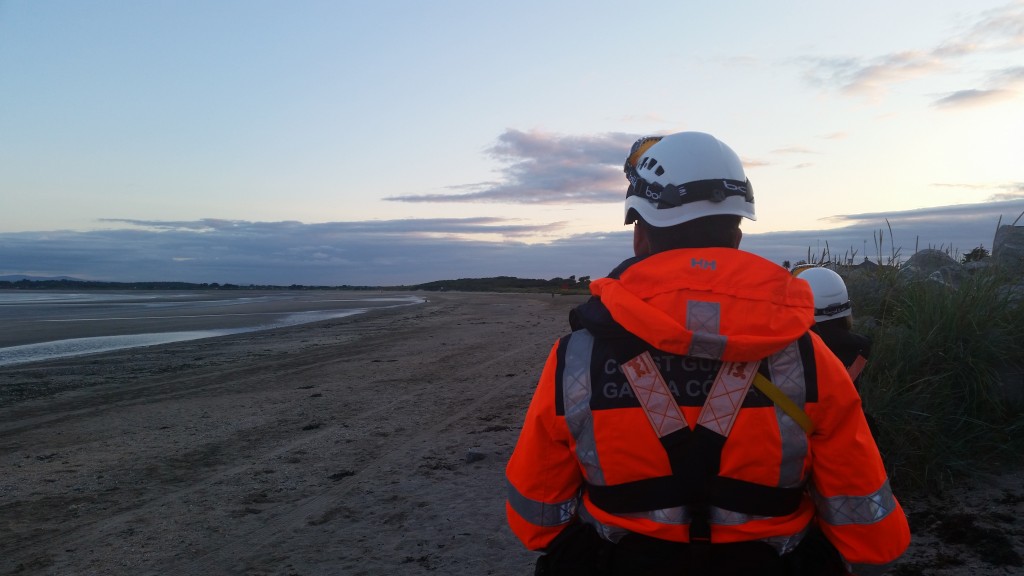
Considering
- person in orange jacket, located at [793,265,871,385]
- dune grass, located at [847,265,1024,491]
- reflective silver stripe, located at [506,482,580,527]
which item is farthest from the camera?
dune grass, located at [847,265,1024,491]

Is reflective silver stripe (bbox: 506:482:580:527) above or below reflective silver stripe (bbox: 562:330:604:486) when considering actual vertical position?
below

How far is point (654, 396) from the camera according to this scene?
1.74 m

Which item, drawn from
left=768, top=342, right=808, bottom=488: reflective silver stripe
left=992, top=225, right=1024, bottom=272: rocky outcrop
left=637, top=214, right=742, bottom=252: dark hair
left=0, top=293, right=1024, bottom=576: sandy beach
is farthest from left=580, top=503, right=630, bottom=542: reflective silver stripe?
left=992, top=225, right=1024, bottom=272: rocky outcrop

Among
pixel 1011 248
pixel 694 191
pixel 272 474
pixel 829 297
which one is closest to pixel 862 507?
pixel 694 191

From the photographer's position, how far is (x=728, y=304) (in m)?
1.70

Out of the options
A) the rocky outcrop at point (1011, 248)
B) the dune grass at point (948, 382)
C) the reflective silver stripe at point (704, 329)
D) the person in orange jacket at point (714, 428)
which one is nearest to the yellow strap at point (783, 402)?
the person in orange jacket at point (714, 428)

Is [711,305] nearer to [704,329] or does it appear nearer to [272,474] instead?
[704,329]

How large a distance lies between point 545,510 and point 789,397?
0.74m

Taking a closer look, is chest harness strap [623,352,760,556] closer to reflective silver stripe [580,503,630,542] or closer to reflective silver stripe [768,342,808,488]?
reflective silver stripe [768,342,808,488]

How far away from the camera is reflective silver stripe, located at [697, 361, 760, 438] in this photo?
5.60 ft

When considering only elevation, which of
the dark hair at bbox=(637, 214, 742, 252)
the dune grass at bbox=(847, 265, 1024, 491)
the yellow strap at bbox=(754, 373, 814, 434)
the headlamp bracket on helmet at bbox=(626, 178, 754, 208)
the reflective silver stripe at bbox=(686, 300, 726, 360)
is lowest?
the dune grass at bbox=(847, 265, 1024, 491)

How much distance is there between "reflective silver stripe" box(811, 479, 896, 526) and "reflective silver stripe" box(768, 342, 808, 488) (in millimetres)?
175

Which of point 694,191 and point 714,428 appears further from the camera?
point 694,191

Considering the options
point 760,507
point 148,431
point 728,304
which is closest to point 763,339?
point 728,304
